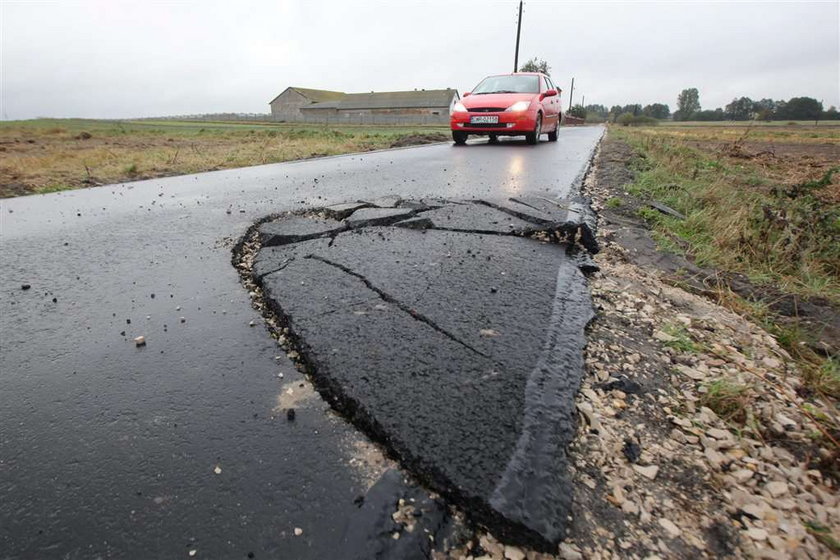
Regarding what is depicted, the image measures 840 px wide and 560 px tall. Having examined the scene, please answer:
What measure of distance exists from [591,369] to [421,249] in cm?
135

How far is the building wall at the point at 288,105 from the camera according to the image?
229 feet

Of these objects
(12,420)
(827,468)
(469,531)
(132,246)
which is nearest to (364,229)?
(132,246)

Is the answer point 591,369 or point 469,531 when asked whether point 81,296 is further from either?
point 591,369

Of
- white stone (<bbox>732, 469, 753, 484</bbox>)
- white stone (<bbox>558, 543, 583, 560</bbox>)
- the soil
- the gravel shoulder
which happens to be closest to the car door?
the soil

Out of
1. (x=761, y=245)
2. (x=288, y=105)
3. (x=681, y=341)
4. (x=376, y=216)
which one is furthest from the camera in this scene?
(x=288, y=105)

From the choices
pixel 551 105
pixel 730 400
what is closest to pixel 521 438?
pixel 730 400

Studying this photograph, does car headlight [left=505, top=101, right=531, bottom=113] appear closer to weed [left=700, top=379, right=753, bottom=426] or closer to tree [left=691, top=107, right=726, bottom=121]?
weed [left=700, top=379, right=753, bottom=426]

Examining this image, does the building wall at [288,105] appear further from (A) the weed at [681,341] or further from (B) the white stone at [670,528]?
(B) the white stone at [670,528]

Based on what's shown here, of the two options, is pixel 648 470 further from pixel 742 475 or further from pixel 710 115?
pixel 710 115

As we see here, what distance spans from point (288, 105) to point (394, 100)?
2009 cm

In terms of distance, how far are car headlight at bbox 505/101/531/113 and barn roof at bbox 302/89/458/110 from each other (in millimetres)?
51099

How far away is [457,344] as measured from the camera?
1634 mm

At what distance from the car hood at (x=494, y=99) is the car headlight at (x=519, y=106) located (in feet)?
0.22

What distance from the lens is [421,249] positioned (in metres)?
2.68
